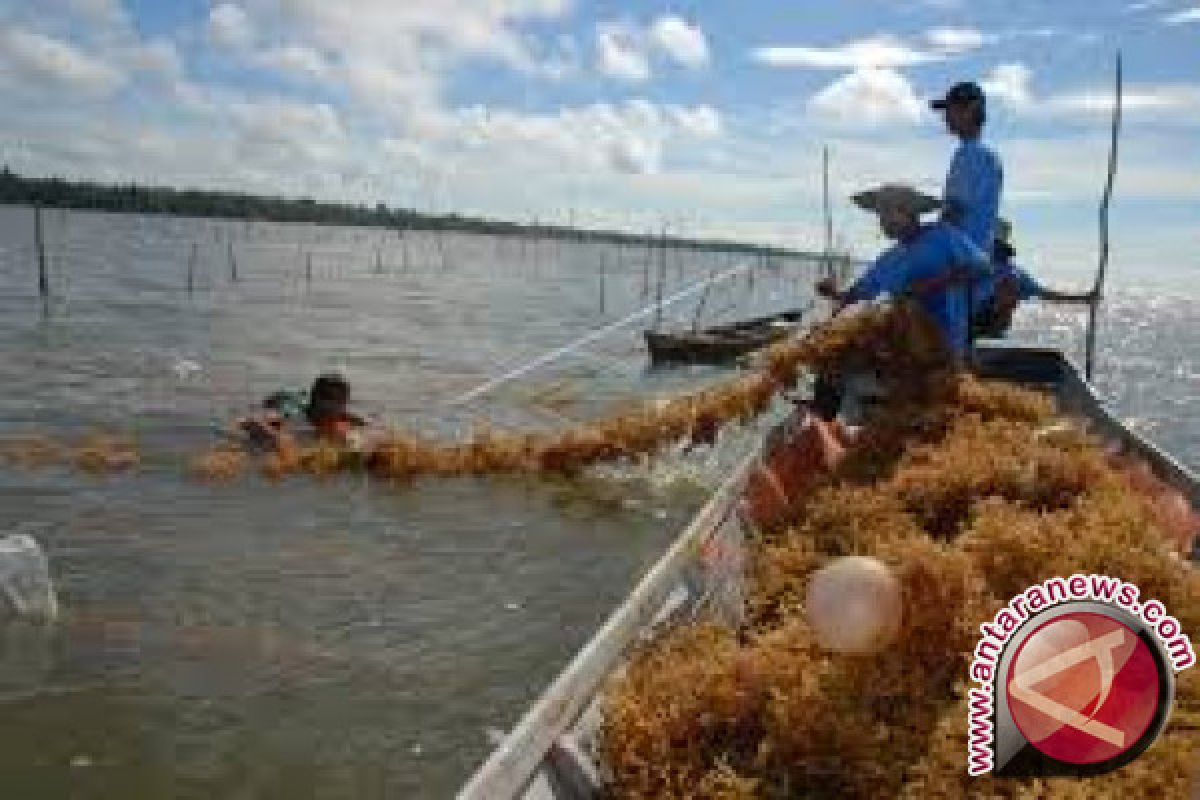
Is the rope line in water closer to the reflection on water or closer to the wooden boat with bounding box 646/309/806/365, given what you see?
the reflection on water

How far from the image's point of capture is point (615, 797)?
182 inches

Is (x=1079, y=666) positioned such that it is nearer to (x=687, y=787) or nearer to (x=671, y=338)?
(x=687, y=787)

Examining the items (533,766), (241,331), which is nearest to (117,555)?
(533,766)

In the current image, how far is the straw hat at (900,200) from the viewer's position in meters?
9.60

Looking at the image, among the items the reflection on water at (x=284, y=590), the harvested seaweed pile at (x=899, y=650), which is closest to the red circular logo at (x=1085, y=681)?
Result: the harvested seaweed pile at (x=899, y=650)

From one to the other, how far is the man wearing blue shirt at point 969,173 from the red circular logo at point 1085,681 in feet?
24.2

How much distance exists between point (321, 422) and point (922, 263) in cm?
1299

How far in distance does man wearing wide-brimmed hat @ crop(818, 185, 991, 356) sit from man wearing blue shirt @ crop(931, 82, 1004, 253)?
0.25 meters

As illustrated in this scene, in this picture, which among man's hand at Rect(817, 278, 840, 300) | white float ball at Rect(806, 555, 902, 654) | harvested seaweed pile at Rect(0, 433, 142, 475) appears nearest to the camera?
white float ball at Rect(806, 555, 902, 654)

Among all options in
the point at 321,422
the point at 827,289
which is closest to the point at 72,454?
the point at 321,422

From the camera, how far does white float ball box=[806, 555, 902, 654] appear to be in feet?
15.7

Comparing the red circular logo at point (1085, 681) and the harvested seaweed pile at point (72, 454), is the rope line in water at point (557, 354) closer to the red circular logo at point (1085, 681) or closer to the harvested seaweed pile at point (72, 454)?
the harvested seaweed pile at point (72, 454)

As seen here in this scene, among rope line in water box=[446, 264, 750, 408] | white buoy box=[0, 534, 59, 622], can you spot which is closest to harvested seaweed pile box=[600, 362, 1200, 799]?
white buoy box=[0, 534, 59, 622]

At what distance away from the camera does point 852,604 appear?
4.78 metres
